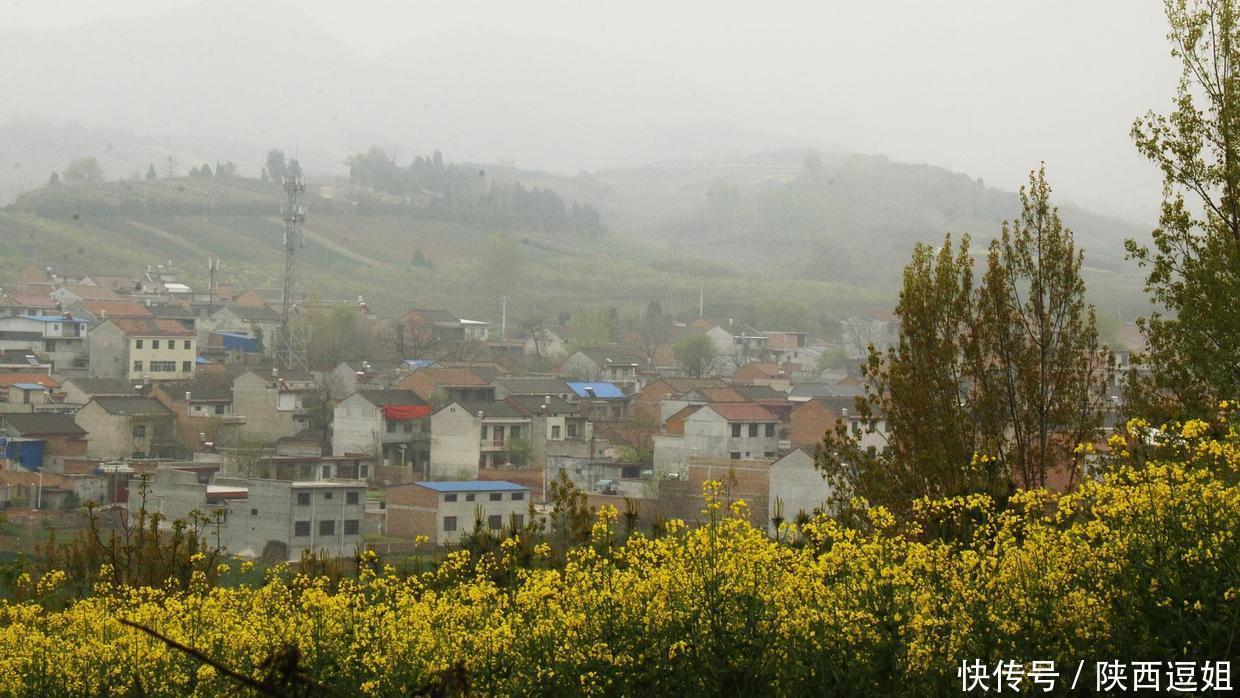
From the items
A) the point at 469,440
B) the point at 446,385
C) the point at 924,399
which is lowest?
the point at 469,440

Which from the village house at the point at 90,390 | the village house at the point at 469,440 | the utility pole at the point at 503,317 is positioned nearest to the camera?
the village house at the point at 469,440

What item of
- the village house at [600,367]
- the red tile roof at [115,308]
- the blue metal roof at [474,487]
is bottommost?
the blue metal roof at [474,487]

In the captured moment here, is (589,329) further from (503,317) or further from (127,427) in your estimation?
(127,427)

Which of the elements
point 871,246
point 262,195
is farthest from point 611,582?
point 871,246

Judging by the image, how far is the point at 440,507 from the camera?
2522 centimetres

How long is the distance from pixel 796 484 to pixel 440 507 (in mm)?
6521

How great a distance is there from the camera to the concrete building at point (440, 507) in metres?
25.2

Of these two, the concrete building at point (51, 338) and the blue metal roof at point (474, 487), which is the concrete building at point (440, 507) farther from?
the concrete building at point (51, 338)

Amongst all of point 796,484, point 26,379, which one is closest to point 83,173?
point 26,379

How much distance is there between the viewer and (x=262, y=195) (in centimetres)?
9194

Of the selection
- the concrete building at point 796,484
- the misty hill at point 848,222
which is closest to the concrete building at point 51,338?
the concrete building at point 796,484

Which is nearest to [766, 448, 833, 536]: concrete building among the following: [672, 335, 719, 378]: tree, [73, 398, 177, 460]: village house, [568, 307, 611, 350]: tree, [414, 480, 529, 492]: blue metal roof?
[414, 480, 529, 492]: blue metal roof

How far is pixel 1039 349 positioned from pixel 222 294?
54.8 meters

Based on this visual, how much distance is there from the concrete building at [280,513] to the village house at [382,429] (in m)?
9.16
